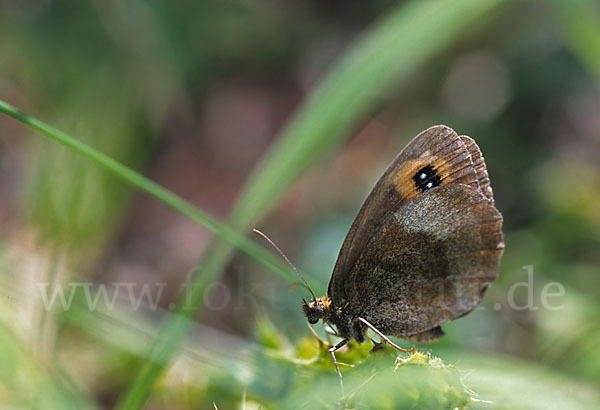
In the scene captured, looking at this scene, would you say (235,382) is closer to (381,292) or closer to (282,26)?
(381,292)

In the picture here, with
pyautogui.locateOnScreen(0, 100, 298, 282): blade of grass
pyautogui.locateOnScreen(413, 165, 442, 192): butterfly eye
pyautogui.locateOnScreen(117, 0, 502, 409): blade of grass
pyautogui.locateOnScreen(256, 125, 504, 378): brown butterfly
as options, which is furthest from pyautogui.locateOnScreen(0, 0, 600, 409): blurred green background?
pyautogui.locateOnScreen(413, 165, 442, 192): butterfly eye

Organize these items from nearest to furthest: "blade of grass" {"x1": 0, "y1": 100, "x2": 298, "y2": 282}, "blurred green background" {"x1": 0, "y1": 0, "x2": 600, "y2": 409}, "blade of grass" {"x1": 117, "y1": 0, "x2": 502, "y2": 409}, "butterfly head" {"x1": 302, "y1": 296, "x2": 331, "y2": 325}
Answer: "blade of grass" {"x1": 0, "y1": 100, "x2": 298, "y2": 282}
"butterfly head" {"x1": 302, "y1": 296, "x2": 331, "y2": 325}
"blade of grass" {"x1": 117, "y1": 0, "x2": 502, "y2": 409}
"blurred green background" {"x1": 0, "y1": 0, "x2": 600, "y2": 409}

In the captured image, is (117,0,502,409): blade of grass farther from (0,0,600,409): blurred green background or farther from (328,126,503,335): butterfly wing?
(328,126,503,335): butterfly wing

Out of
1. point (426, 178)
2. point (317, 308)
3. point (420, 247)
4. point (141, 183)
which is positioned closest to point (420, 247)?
point (420, 247)

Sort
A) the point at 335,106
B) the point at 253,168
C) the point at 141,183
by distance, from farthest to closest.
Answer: the point at 253,168 < the point at 335,106 < the point at 141,183

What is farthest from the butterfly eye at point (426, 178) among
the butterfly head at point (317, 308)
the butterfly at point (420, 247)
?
the butterfly head at point (317, 308)

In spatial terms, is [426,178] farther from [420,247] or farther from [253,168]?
[253,168]
